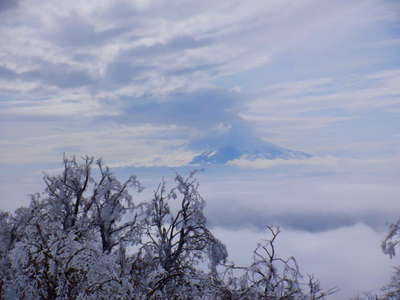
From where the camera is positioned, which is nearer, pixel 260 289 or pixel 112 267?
pixel 112 267

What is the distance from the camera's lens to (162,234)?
23.2 metres

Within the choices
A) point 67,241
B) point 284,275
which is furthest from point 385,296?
point 67,241

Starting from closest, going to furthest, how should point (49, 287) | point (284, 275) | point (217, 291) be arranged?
point (49, 287), point (217, 291), point (284, 275)

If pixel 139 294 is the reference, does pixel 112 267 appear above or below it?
above

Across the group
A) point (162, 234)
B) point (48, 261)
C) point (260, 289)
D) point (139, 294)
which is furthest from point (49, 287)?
point (162, 234)

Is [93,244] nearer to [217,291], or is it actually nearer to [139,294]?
[139,294]

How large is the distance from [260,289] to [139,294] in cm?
532

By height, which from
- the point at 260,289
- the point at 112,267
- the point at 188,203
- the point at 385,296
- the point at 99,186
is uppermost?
the point at 99,186

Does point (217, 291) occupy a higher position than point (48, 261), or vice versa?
point (48, 261)

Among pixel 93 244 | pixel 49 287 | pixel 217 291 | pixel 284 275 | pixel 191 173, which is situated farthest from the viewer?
pixel 191 173

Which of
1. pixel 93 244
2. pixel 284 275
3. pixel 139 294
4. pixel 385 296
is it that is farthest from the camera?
pixel 385 296

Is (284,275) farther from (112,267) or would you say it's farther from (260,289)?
(112,267)

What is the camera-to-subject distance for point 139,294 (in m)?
10.0

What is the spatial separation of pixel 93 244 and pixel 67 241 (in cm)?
116
